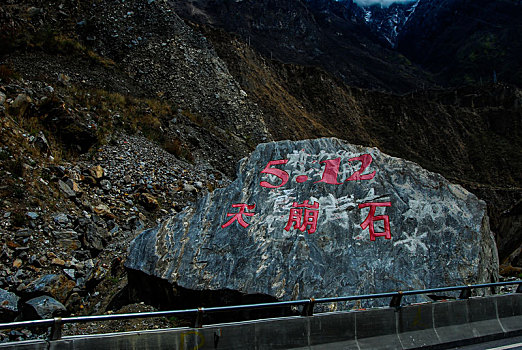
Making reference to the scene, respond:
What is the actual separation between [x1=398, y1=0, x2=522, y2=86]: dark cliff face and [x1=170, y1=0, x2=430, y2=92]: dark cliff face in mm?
10221

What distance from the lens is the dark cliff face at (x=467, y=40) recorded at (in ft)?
278

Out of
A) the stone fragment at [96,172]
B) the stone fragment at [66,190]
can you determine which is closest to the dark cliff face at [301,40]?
the stone fragment at [96,172]

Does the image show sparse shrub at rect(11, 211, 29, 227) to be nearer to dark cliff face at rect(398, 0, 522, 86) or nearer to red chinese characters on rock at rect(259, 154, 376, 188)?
red chinese characters on rock at rect(259, 154, 376, 188)

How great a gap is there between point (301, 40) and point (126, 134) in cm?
7346

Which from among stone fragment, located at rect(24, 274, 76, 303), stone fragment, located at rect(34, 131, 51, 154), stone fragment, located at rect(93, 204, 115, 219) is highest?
stone fragment, located at rect(34, 131, 51, 154)

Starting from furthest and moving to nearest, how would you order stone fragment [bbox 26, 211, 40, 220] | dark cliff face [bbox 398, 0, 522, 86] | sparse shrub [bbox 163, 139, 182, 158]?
dark cliff face [bbox 398, 0, 522, 86], sparse shrub [bbox 163, 139, 182, 158], stone fragment [bbox 26, 211, 40, 220]

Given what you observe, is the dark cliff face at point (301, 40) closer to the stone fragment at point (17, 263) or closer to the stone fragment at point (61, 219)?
the stone fragment at point (61, 219)

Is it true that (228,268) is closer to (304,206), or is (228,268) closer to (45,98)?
(304,206)

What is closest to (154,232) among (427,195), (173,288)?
(173,288)

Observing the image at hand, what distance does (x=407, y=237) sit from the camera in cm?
739

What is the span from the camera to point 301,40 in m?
83.6

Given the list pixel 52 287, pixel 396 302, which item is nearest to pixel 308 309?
pixel 396 302

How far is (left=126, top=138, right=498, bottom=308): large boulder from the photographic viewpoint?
695cm

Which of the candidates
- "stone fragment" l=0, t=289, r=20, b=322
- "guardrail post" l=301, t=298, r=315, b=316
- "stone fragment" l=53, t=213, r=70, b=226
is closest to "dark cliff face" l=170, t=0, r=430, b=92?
"stone fragment" l=53, t=213, r=70, b=226
